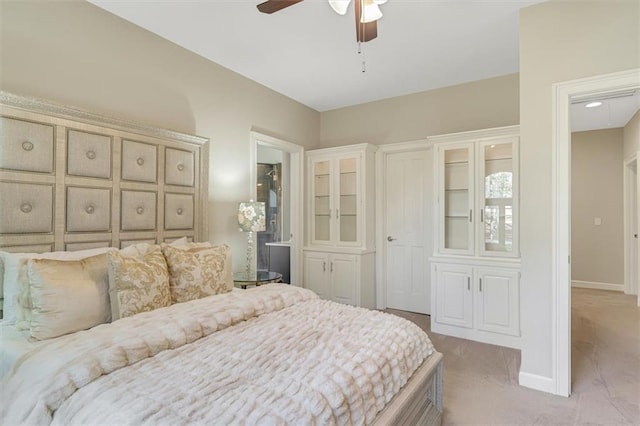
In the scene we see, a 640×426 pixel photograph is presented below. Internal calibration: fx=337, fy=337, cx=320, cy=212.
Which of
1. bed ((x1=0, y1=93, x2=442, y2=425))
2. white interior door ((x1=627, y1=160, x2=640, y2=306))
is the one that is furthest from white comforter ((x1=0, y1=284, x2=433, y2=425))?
white interior door ((x1=627, y1=160, x2=640, y2=306))

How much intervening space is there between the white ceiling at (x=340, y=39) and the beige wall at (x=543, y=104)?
0.27 metres

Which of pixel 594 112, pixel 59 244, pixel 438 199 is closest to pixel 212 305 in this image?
pixel 59 244

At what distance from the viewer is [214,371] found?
1.30 meters

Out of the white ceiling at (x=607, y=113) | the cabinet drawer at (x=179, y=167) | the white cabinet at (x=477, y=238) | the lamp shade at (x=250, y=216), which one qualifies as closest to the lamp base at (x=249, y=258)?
the lamp shade at (x=250, y=216)

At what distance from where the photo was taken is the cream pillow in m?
1.59

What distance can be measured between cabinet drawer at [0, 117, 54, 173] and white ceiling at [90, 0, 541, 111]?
3.49ft

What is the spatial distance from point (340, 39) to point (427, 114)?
170 cm

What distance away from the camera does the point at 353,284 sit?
4.15 metres

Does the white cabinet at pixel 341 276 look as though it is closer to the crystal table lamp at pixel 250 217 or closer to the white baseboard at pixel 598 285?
the crystal table lamp at pixel 250 217

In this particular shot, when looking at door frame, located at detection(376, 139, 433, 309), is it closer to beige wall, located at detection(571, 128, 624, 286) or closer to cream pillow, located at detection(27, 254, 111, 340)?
cream pillow, located at detection(27, 254, 111, 340)

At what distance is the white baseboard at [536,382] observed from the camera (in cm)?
240

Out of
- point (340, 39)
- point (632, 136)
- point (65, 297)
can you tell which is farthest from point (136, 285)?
point (632, 136)

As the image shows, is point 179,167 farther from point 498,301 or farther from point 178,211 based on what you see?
point 498,301

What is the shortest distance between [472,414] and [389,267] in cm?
237
